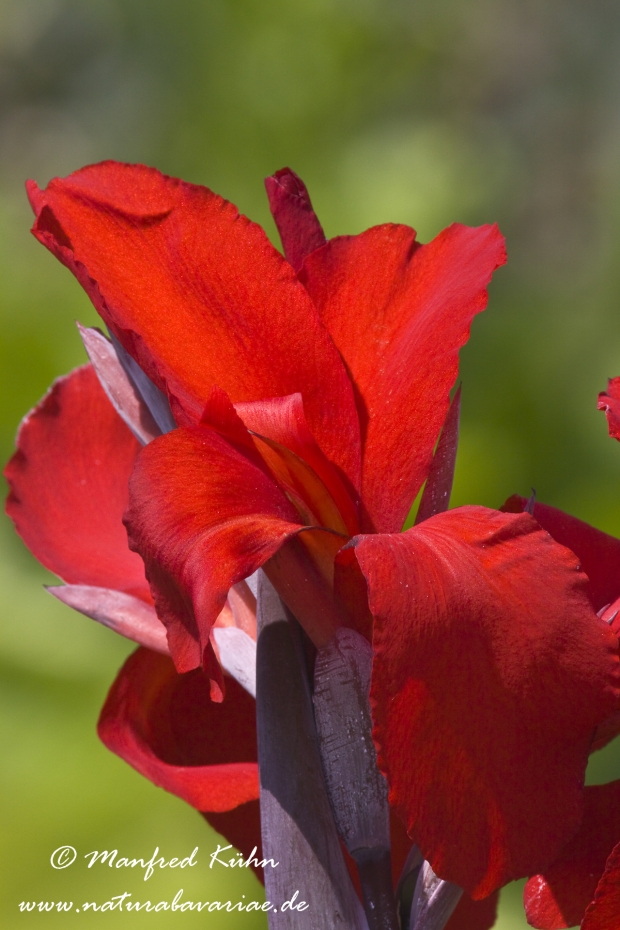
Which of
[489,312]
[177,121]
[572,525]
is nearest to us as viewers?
[572,525]

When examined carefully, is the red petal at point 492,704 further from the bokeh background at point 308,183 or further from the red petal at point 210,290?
the bokeh background at point 308,183

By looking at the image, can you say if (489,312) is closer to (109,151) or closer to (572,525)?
(109,151)

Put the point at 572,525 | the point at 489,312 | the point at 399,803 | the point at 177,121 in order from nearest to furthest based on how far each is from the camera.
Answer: the point at 399,803, the point at 572,525, the point at 489,312, the point at 177,121

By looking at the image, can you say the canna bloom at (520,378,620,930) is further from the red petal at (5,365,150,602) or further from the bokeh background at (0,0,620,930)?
the bokeh background at (0,0,620,930)

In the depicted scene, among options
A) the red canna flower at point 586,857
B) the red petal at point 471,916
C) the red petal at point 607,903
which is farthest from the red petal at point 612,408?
the red petal at point 471,916

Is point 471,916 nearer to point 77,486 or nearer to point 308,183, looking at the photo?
point 77,486

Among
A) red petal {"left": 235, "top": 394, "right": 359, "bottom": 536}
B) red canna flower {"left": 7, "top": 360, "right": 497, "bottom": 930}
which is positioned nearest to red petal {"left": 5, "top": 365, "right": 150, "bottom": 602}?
red canna flower {"left": 7, "top": 360, "right": 497, "bottom": 930}

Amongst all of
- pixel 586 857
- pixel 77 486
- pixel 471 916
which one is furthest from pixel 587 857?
pixel 77 486

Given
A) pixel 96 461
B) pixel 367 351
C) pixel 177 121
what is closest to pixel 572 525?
pixel 367 351
